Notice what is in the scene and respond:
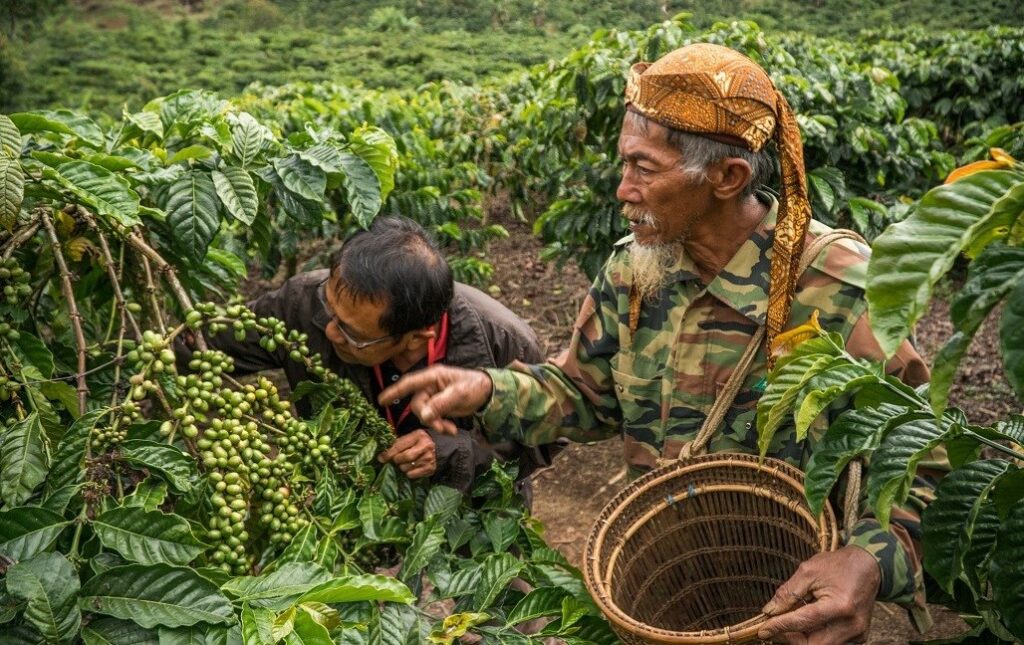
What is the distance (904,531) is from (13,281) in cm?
179

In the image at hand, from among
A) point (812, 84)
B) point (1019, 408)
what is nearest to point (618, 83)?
point (812, 84)

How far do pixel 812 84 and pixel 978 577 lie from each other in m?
3.64

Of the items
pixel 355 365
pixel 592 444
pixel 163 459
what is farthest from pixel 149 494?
pixel 592 444

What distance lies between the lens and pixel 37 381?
1.63 metres

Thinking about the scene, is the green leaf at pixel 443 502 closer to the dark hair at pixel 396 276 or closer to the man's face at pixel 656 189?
the dark hair at pixel 396 276

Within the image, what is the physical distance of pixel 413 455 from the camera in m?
2.11

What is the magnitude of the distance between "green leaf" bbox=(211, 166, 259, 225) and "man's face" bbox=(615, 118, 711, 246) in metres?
0.82

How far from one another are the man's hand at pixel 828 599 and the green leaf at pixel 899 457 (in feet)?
0.96

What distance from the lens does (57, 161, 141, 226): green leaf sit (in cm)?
165

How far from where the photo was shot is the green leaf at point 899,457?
1.28 meters

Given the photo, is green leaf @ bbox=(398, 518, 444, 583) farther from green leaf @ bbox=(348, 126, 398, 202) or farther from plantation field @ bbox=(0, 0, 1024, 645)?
green leaf @ bbox=(348, 126, 398, 202)

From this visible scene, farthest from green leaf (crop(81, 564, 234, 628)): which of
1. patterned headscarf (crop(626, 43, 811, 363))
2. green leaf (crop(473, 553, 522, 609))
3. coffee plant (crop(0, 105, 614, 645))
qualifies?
patterned headscarf (crop(626, 43, 811, 363))

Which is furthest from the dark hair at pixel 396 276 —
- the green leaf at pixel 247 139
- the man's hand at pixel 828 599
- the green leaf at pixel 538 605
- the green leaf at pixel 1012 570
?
the green leaf at pixel 1012 570

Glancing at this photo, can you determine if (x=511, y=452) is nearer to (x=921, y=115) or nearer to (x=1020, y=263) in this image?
(x=1020, y=263)
